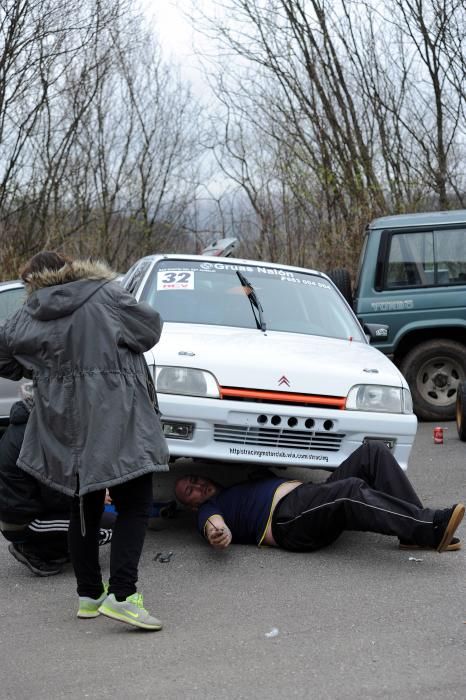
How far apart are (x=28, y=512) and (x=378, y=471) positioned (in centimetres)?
187

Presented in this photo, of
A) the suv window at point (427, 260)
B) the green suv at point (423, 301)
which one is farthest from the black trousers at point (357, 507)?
the suv window at point (427, 260)

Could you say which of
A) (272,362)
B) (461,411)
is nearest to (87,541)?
(272,362)

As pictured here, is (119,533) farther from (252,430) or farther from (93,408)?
(252,430)

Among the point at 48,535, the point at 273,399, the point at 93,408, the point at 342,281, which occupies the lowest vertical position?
the point at 48,535

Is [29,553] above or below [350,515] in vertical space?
below

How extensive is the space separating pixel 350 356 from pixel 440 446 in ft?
9.97

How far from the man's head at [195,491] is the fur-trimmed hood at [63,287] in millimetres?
1574

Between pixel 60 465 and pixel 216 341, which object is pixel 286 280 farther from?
pixel 60 465

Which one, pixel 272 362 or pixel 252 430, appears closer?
pixel 252 430

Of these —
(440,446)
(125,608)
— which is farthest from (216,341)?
(440,446)

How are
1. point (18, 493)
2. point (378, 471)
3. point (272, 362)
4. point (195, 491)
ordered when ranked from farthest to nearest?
point (272, 362) → point (195, 491) → point (378, 471) → point (18, 493)

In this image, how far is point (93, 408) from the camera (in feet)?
13.7

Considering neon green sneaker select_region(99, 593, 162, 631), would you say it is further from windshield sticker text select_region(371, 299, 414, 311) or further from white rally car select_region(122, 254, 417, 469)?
windshield sticker text select_region(371, 299, 414, 311)

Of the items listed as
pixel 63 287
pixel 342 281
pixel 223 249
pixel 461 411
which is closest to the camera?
pixel 63 287
